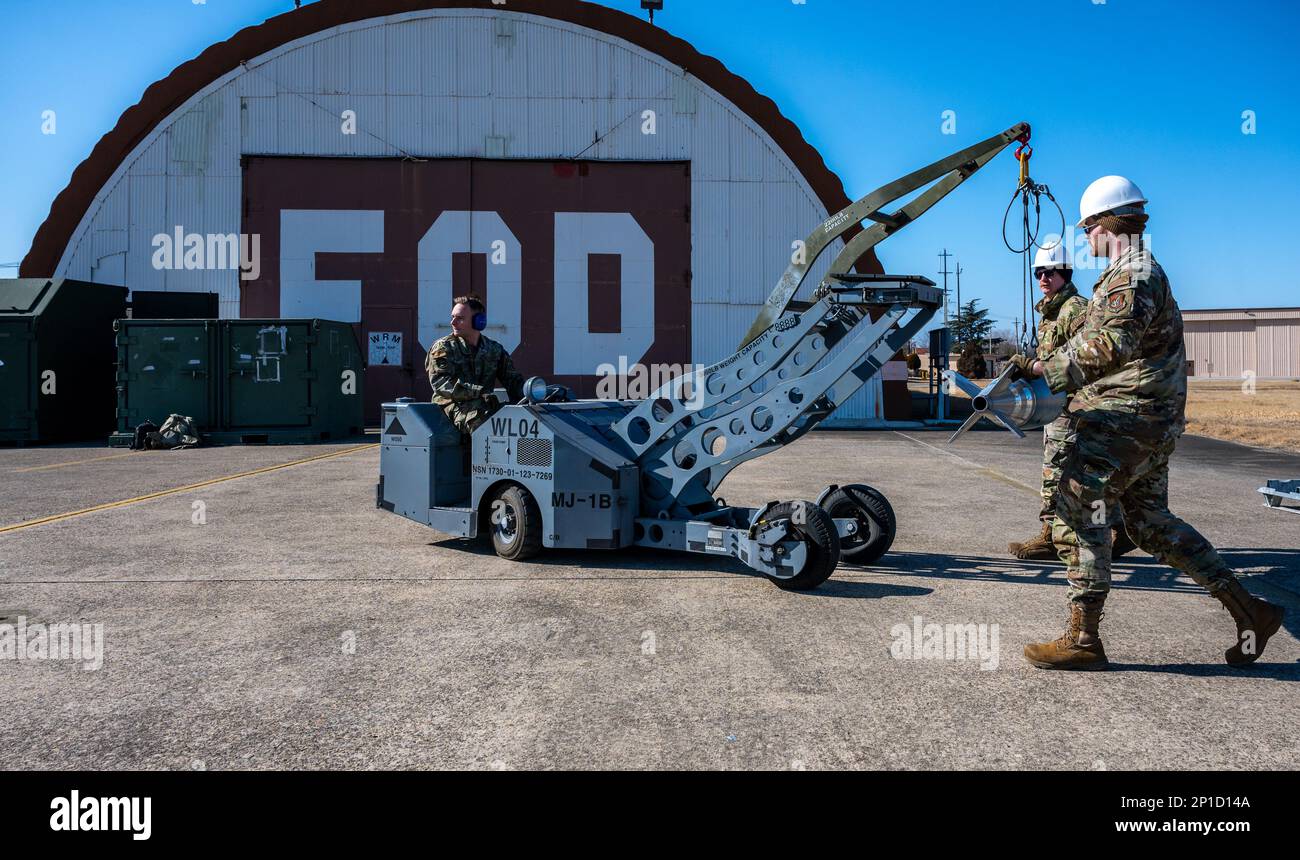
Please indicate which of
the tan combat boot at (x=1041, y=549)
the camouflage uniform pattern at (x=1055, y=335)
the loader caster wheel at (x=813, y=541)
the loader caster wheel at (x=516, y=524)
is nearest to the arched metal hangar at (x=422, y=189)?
the loader caster wheel at (x=516, y=524)

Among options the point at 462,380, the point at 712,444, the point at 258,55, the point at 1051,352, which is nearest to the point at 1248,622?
the point at 1051,352

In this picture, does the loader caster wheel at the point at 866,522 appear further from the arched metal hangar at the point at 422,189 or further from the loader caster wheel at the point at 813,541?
the arched metal hangar at the point at 422,189

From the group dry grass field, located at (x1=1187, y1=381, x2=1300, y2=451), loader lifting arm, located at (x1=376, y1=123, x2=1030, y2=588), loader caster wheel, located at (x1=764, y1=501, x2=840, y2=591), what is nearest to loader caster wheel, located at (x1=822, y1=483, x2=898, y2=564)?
loader lifting arm, located at (x1=376, y1=123, x2=1030, y2=588)

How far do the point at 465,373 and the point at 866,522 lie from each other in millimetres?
3062

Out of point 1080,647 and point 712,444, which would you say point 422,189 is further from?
point 1080,647

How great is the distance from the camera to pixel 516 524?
583 centimetres

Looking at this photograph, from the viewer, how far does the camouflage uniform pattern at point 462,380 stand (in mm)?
6207

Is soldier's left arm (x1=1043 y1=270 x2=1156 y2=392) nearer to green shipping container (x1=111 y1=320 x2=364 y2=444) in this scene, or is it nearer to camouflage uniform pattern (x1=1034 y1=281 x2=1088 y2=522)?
camouflage uniform pattern (x1=1034 y1=281 x2=1088 y2=522)

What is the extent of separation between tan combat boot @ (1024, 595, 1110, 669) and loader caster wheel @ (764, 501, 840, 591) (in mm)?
1362

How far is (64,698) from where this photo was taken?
129 inches

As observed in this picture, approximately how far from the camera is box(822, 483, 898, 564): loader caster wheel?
18.4ft

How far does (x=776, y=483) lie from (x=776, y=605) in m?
5.45

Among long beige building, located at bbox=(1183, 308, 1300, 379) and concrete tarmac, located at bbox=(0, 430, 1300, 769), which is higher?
long beige building, located at bbox=(1183, 308, 1300, 379)

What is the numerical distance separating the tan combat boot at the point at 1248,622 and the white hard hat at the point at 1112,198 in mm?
1666
